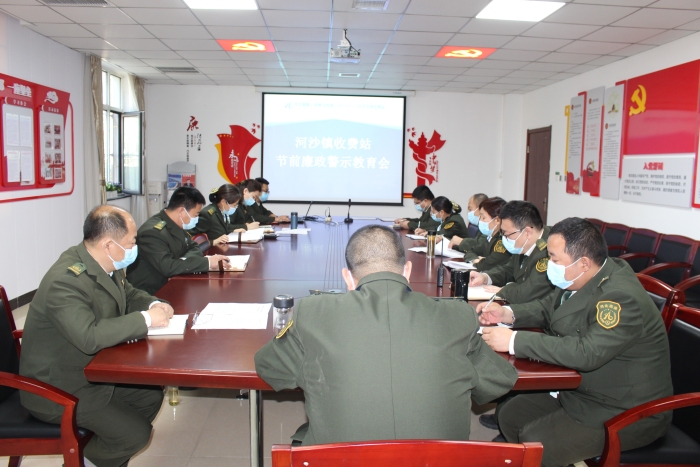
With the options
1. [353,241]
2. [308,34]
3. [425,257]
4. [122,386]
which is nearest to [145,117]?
[308,34]

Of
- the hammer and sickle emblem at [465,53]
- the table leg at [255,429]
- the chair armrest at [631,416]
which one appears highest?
the hammer and sickle emblem at [465,53]

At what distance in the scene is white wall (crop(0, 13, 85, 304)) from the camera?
194 inches

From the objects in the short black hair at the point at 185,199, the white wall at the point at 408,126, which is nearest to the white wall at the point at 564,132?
the white wall at the point at 408,126

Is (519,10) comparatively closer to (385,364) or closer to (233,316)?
(233,316)

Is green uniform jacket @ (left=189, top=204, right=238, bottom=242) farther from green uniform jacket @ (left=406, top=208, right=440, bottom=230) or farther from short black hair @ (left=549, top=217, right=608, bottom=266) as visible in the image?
short black hair @ (left=549, top=217, right=608, bottom=266)

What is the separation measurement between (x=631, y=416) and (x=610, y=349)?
0.21 m

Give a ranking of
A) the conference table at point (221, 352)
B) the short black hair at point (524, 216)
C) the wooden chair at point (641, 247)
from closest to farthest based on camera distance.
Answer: the conference table at point (221, 352)
the short black hair at point (524, 216)
the wooden chair at point (641, 247)

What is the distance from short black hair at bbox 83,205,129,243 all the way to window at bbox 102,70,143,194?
6378 mm

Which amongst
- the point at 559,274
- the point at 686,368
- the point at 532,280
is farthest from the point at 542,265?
the point at 686,368

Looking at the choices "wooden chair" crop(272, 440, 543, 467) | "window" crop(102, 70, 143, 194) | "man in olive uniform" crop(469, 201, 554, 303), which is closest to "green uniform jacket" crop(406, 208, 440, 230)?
"man in olive uniform" crop(469, 201, 554, 303)

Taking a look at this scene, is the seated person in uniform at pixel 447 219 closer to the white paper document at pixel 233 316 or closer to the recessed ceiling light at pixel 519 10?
the recessed ceiling light at pixel 519 10

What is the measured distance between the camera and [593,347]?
5.43 ft

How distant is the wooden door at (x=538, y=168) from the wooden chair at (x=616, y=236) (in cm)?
267

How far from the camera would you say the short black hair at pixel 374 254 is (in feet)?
4.57
